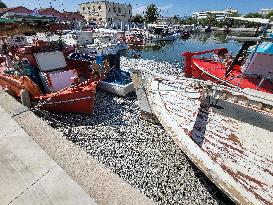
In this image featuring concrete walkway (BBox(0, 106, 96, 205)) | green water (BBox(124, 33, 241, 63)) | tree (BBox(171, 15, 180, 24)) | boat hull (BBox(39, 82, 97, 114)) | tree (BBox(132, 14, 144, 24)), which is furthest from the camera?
tree (BBox(171, 15, 180, 24))

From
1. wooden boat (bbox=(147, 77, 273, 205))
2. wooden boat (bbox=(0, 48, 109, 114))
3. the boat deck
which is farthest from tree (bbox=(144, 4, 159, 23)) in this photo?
wooden boat (bbox=(147, 77, 273, 205))

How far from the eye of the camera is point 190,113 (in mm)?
6477

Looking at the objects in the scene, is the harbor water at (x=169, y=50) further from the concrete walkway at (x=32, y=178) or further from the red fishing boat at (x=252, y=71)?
the concrete walkway at (x=32, y=178)

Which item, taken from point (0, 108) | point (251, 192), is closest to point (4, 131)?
point (0, 108)

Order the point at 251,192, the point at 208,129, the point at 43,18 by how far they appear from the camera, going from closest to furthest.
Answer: the point at 251,192 < the point at 208,129 < the point at 43,18

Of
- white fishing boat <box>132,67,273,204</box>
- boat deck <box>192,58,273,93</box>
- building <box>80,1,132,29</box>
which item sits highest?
white fishing boat <box>132,67,273,204</box>

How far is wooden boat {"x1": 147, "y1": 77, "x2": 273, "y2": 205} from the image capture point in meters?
4.15

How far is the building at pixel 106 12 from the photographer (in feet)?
222

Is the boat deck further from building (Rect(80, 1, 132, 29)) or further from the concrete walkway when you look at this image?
building (Rect(80, 1, 132, 29))

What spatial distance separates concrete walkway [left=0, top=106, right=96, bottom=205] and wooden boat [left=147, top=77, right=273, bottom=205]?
7.73ft

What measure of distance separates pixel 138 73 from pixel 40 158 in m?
4.79

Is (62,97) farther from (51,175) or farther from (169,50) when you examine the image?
(169,50)

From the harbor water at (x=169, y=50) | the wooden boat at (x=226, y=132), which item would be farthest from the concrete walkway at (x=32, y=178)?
the harbor water at (x=169, y=50)

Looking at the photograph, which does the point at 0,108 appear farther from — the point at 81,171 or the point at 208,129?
the point at 208,129
